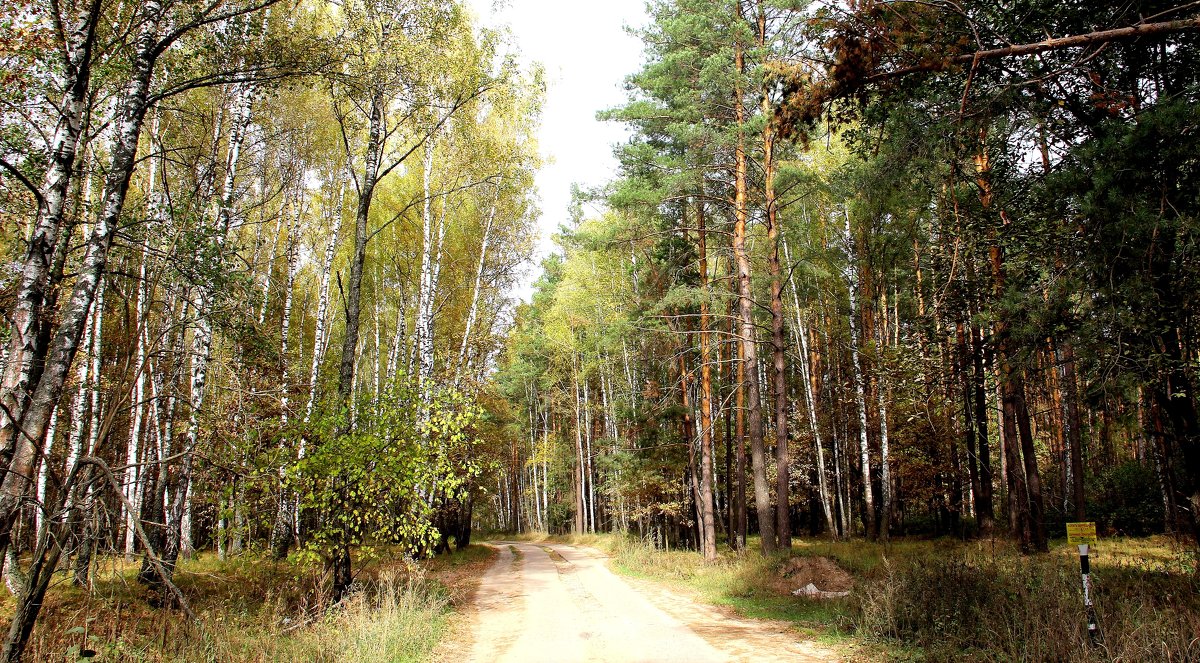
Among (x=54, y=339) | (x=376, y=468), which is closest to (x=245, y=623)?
(x=376, y=468)

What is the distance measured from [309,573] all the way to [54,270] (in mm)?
6505

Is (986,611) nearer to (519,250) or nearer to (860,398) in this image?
(860,398)

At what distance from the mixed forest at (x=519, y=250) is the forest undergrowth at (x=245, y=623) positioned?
0.43 meters

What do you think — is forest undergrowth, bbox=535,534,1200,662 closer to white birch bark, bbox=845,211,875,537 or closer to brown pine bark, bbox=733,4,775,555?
brown pine bark, bbox=733,4,775,555

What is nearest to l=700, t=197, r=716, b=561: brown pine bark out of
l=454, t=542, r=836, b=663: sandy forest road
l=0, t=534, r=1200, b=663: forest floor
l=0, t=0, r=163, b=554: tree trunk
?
l=454, t=542, r=836, b=663: sandy forest road

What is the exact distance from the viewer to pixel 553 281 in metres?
37.1

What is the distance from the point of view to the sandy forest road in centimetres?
650

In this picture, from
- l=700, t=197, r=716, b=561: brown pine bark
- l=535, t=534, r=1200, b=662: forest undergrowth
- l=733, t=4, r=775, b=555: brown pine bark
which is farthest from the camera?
l=700, t=197, r=716, b=561: brown pine bark

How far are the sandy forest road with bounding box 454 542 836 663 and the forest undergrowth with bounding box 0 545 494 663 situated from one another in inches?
34.9

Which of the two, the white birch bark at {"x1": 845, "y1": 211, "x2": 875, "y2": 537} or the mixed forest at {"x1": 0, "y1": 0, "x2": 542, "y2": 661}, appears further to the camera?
the white birch bark at {"x1": 845, "y1": 211, "x2": 875, "y2": 537}

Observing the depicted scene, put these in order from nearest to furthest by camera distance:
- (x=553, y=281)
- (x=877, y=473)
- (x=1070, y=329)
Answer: (x=1070, y=329) → (x=877, y=473) → (x=553, y=281)

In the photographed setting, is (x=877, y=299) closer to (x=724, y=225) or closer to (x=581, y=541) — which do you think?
(x=724, y=225)

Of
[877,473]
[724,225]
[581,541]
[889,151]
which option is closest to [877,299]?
[877,473]

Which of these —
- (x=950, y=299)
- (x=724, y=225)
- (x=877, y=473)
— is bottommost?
(x=877, y=473)
